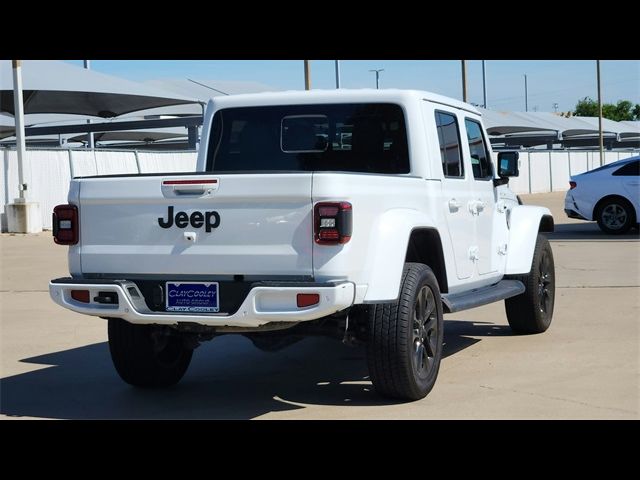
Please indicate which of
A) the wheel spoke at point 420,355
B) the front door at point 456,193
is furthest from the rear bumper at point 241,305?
the front door at point 456,193

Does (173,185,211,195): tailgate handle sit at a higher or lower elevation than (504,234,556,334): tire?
higher

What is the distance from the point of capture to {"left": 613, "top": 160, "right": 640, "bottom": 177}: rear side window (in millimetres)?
18750

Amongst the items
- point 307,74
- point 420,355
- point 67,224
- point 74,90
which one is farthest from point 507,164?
point 74,90

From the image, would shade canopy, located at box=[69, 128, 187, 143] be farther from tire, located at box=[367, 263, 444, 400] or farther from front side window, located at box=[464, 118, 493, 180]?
tire, located at box=[367, 263, 444, 400]

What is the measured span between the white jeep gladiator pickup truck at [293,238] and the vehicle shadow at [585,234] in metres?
11.2

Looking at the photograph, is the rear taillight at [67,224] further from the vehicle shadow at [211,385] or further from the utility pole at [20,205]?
the utility pole at [20,205]

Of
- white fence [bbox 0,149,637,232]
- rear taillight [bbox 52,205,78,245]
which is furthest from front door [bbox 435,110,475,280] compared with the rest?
white fence [bbox 0,149,637,232]

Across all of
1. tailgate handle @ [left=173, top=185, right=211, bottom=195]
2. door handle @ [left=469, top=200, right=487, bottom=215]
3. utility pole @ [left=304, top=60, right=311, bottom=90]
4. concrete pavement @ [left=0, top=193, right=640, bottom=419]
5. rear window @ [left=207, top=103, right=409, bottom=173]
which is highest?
utility pole @ [left=304, top=60, right=311, bottom=90]

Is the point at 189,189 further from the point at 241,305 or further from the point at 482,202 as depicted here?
the point at 482,202

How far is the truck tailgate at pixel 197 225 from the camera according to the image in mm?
5617

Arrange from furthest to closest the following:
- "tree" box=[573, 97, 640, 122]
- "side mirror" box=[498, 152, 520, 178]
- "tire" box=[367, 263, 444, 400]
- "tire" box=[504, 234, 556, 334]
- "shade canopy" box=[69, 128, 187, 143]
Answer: "tree" box=[573, 97, 640, 122]
"shade canopy" box=[69, 128, 187, 143]
"tire" box=[504, 234, 556, 334]
"side mirror" box=[498, 152, 520, 178]
"tire" box=[367, 263, 444, 400]

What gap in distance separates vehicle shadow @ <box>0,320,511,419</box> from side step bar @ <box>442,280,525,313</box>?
66 centimetres
